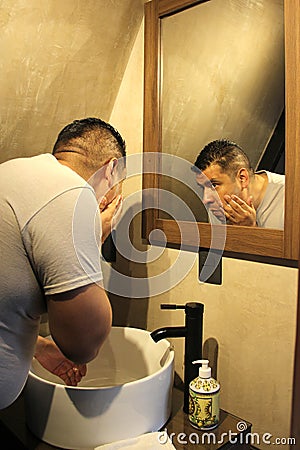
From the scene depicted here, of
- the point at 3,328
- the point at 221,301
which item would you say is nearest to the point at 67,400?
the point at 3,328

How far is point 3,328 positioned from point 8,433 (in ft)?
1.20

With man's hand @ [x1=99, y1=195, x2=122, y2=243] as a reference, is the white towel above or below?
below

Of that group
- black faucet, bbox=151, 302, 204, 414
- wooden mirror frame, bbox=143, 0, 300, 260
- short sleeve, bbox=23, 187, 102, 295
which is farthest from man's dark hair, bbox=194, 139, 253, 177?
short sleeve, bbox=23, 187, 102, 295

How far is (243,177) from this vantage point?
3.62 feet

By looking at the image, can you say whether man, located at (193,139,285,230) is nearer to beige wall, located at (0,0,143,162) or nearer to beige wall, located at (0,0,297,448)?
beige wall, located at (0,0,297,448)

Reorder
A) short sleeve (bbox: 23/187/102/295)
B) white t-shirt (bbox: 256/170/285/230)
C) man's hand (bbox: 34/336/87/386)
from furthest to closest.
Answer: man's hand (bbox: 34/336/87/386) < white t-shirt (bbox: 256/170/285/230) < short sleeve (bbox: 23/187/102/295)

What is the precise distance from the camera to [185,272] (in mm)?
1316

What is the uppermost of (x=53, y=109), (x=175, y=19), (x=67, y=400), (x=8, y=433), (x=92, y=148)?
(x=175, y=19)

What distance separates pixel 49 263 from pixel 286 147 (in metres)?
0.58

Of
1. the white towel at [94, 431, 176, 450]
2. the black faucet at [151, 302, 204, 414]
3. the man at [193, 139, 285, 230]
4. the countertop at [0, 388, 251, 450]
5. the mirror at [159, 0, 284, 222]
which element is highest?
the mirror at [159, 0, 284, 222]

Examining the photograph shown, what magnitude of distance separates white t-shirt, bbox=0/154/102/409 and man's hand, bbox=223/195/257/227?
15.8 inches

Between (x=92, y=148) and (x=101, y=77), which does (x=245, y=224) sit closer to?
(x=92, y=148)

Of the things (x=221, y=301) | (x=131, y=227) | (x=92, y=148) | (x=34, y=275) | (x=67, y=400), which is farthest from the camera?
(x=131, y=227)

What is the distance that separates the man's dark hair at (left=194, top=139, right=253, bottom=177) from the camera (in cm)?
111
